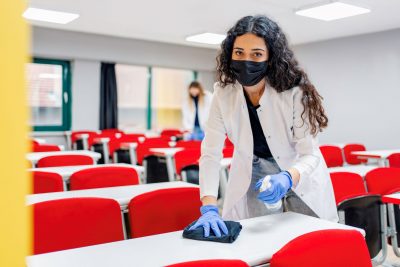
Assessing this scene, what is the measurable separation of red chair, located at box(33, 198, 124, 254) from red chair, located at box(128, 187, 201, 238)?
0.09 meters

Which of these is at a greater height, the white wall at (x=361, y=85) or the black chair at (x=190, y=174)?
the white wall at (x=361, y=85)

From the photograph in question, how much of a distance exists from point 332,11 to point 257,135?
4.30m

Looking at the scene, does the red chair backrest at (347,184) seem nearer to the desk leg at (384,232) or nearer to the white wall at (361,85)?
the desk leg at (384,232)

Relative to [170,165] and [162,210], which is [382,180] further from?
[170,165]

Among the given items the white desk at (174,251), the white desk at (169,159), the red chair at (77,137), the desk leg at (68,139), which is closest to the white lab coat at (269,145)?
the white desk at (174,251)

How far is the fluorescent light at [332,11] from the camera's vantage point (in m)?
5.22

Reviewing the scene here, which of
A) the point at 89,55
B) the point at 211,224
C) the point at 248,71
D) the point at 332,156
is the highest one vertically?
the point at 89,55

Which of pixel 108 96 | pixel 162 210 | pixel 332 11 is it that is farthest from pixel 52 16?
pixel 162 210

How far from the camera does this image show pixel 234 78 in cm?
182

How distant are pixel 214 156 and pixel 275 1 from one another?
12.2 feet

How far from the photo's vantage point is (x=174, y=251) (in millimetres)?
1302

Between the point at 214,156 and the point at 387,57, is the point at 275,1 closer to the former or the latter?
the point at 387,57

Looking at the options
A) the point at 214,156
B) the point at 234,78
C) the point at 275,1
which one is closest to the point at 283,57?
the point at 234,78

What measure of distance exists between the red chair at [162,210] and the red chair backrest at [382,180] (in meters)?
1.46
